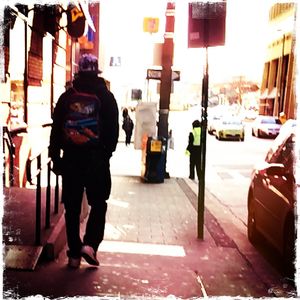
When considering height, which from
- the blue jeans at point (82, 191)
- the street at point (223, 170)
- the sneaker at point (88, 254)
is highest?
the blue jeans at point (82, 191)

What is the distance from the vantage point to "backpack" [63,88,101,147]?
4.48 m

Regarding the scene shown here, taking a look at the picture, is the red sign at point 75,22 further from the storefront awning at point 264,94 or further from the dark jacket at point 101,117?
the storefront awning at point 264,94

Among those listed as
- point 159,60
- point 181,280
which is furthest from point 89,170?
point 159,60

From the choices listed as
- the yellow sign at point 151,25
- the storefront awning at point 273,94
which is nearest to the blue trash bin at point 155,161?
the yellow sign at point 151,25

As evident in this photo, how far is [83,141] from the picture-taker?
4484mm

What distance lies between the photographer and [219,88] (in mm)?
99625

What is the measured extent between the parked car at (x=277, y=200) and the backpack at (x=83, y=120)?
2085 millimetres

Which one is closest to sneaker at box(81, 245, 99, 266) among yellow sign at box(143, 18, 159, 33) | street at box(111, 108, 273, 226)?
street at box(111, 108, 273, 226)

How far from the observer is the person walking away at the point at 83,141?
4.50 meters

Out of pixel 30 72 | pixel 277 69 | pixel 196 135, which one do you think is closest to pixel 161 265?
pixel 30 72

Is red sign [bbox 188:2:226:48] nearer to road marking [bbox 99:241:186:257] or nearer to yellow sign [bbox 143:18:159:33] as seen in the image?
road marking [bbox 99:241:186:257]

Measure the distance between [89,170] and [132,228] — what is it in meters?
3.01

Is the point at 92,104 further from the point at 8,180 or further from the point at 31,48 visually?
the point at 31,48

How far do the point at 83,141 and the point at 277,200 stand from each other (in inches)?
91.8
